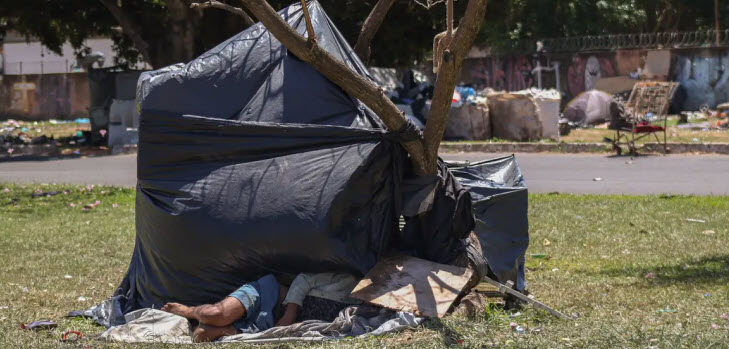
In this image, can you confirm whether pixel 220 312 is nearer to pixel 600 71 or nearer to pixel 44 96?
pixel 600 71

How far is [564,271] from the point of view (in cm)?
700

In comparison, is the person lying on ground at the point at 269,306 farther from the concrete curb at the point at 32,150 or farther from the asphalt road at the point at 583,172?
the concrete curb at the point at 32,150

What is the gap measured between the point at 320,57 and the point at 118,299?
1.98 metres

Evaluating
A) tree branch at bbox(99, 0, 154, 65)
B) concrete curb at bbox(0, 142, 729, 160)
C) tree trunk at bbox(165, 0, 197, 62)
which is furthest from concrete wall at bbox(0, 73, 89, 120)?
tree trunk at bbox(165, 0, 197, 62)

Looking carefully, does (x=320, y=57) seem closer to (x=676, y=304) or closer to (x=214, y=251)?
(x=214, y=251)

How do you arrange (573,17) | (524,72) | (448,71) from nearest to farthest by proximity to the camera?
(448,71), (524,72), (573,17)

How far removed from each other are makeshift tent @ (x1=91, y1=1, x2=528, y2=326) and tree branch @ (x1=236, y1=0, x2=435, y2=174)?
10 centimetres

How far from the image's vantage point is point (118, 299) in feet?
19.4

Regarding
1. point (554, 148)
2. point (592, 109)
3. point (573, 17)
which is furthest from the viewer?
point (573, 17)

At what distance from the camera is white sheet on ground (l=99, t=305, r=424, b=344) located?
4.91 meters

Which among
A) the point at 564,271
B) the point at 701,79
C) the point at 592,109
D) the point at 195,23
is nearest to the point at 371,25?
the point at 564,271

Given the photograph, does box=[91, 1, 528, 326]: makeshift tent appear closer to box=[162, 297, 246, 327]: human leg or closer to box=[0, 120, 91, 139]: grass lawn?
box=[162, 297, 246, 327]: human leg

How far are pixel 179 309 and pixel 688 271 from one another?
359cm

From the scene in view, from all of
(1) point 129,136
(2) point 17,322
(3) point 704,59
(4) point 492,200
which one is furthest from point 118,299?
(3) point 704,59
